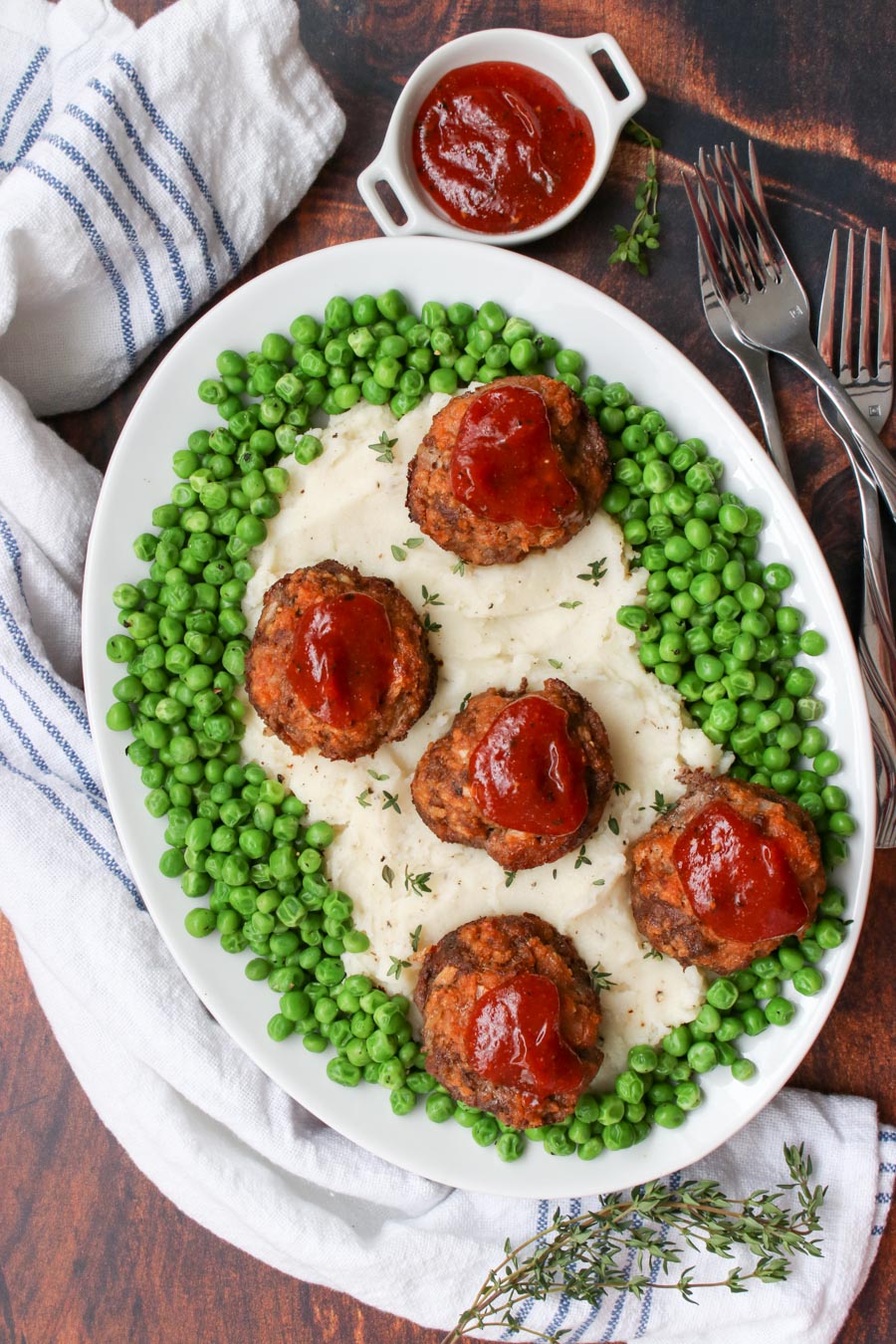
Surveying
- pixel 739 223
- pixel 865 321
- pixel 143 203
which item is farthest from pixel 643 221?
pixel 143 203

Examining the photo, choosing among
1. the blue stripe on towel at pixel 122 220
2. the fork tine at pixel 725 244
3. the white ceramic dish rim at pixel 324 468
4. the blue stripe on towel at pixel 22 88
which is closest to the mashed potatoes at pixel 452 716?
the white ceramic dish rim at pixel 324 468

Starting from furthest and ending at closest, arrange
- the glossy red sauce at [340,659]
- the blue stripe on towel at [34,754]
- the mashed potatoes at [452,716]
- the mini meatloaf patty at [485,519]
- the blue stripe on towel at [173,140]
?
the blue stripe on towel at [34,754], the blue stripe on towel at [173,140], the mashed potatoes at [452,716], the mini meatloaf patty at [485,519], the glossy red sauce at [340,659]

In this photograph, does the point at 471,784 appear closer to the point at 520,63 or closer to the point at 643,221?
the point at 643,221

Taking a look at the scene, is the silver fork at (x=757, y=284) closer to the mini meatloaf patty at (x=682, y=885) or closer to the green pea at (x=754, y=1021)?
the mini meatloaf patty at (x=682, y=885)

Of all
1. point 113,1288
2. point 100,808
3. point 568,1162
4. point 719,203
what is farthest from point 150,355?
point 113,1288

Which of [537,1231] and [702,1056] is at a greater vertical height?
[702,1056]
